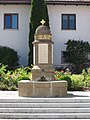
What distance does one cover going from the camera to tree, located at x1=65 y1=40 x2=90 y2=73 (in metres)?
25.0

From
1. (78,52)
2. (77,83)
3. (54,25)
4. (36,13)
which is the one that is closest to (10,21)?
(36,13)

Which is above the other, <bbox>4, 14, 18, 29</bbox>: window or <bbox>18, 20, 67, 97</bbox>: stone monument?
<bbox>4, 14, 18, 29</bbox>: window

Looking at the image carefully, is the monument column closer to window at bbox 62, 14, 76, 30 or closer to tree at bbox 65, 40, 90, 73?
tree at bbox 65, 40, 90, 73

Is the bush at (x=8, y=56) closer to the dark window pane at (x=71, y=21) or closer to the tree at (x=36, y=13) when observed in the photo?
A: the tree at (x=36, y=13)

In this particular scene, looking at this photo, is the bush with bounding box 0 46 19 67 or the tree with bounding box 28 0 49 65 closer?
the bush with bounding box 0 46 19 67

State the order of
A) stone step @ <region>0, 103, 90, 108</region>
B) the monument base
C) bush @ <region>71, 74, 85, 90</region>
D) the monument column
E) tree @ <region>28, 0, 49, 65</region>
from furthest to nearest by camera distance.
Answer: tree @ <region>28, 0, 49, 65</region> → bush @ <region>71, 74, 85, 90</region> → the monument column → the monument base → stone step @ <region>0, 103, 90, 108</region>

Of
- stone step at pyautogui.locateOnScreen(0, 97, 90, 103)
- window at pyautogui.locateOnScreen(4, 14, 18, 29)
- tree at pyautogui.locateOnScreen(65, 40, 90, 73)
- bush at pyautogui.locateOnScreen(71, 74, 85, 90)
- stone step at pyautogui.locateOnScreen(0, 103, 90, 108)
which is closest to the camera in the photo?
stone step at pyautogui.locateOnScreen(0, 103, 90, 108)

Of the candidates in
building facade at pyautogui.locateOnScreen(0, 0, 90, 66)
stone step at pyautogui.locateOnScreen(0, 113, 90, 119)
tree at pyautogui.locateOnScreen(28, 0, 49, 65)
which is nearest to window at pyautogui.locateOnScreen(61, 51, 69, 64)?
building facade at pyautogui.locateOnScreen(0, 0, 90, 66)

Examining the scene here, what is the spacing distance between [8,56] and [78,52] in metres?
5.13

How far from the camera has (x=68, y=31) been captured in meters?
26.7

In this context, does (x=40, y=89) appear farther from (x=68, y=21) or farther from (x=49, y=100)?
(x=68, y=21)

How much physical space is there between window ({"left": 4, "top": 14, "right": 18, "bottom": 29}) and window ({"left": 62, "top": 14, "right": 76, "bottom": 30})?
3.74 metres

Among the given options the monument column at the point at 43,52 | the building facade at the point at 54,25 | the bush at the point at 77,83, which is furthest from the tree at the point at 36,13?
the monument column at the point at 43,52

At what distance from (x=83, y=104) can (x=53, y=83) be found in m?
1.74
